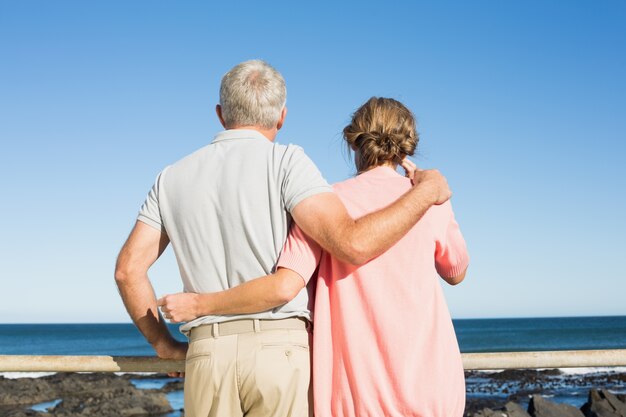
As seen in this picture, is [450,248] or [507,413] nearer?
[450,248]

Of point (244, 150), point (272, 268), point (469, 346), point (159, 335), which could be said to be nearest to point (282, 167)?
point (244, 150)

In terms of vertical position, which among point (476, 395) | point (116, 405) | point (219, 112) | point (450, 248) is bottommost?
point (476, 395)

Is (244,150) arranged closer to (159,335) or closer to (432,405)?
(159,335)

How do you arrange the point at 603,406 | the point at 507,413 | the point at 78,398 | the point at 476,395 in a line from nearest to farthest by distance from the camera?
the point at 507,413 → the point at 603,406 → the point at 78,398 → the point at 476,395

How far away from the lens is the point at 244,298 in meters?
2.22

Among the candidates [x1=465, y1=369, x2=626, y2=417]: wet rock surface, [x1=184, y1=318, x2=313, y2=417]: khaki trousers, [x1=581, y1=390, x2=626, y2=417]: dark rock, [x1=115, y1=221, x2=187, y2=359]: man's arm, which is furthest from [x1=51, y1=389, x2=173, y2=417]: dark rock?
[x1=184, y1=318, x2=313, y2=417]: khaki trousers

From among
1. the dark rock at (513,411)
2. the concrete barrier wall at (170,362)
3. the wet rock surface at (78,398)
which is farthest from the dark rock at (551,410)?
the concrete barrier wall at (170,362)

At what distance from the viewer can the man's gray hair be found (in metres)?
2.40

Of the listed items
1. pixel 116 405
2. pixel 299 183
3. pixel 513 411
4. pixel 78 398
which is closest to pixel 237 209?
pixel 299 183

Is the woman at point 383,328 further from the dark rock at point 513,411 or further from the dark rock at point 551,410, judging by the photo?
the dark rock at point 551,410

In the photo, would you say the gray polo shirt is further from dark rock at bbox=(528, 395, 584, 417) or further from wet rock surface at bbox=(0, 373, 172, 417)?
wet rock surface at bbox=(0, 373, 172, 417)

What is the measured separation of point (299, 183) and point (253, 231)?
0.21 meters

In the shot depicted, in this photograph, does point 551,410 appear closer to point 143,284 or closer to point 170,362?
point 170,362

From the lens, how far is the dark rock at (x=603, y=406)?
11.5 metres
